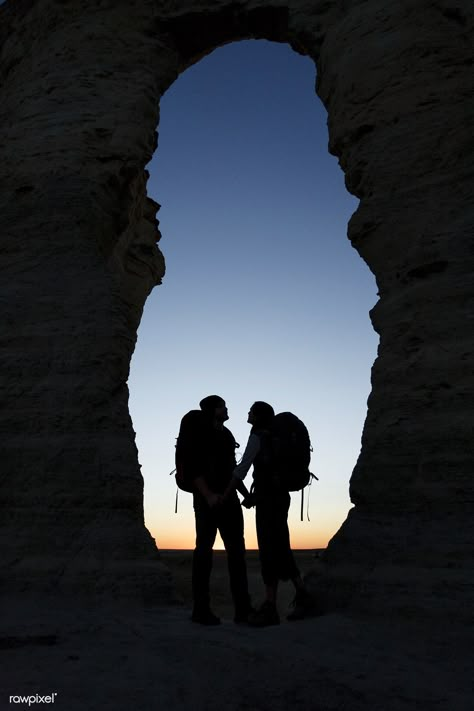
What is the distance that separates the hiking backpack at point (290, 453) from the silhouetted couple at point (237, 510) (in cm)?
5

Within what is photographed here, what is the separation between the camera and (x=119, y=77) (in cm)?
755

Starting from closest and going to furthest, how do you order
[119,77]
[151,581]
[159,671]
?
1. [159,671]
2. [151,581]
3. [119,77]

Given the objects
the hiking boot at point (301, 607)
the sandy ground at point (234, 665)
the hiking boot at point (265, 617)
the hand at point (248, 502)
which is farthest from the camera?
the hiking boot at point (301, 607)

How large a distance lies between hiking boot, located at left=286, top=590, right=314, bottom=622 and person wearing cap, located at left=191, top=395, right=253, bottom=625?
40 centimetres

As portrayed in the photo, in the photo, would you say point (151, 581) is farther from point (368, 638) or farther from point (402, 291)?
point (402, 291)

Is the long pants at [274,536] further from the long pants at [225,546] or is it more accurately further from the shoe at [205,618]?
the shoe at [205,618]

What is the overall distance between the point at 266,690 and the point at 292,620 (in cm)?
173

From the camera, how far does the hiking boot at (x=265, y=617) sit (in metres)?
4.14

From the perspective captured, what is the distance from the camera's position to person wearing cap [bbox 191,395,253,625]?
4.25 meters

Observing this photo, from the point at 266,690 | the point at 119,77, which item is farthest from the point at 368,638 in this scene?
the point at 119,77

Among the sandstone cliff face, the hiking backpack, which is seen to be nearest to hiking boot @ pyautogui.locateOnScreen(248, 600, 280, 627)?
the sandstone cliff face

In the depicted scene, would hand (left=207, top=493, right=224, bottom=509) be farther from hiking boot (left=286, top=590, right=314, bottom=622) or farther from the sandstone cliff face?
the sandstone cliff face

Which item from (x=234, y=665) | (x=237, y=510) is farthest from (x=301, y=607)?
(x=234, y=665)

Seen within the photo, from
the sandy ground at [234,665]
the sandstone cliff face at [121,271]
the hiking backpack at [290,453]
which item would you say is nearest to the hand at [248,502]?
the hiking backpack at [290,453]
